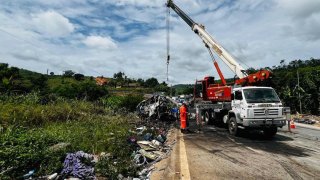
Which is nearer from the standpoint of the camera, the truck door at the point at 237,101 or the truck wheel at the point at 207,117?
the truck door at the point at 237,101

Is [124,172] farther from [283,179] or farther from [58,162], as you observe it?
[283,179]

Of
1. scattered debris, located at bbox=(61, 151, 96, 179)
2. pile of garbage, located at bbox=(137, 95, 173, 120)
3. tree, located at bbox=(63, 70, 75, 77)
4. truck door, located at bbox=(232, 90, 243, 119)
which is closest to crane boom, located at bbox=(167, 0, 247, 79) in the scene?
truck door, located at bbox=(232, 90, 243, 119)

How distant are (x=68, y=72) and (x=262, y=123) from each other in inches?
3923

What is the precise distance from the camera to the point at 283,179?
7.09 meters

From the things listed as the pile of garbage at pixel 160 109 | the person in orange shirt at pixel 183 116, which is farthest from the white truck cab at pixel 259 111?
the pile of garbage at pixel 160 109

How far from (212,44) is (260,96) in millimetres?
7883

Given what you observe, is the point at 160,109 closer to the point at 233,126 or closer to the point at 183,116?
the point at 183,116

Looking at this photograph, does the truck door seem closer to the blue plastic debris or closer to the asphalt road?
the asphalt road

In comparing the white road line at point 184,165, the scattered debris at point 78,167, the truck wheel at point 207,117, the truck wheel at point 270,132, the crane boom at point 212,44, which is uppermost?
the crane boom at point 212,44

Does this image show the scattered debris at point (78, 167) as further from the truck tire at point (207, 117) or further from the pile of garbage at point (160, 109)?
the pile of garbage at point (160, 109)

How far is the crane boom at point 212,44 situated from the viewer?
19641 millimetres

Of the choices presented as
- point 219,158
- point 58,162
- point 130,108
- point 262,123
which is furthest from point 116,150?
point 130,108

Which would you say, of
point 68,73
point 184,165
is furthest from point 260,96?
point 68,73

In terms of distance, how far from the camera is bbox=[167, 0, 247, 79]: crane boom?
64.4 ft
